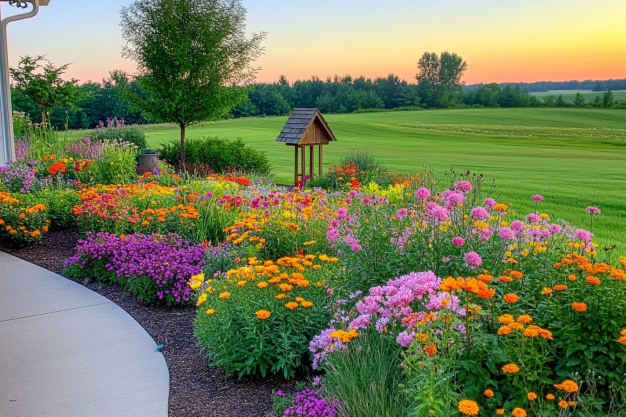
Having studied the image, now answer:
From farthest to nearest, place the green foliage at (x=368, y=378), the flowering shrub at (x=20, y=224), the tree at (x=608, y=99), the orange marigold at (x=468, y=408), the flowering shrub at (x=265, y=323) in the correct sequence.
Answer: the tree at (x=608, y=99)
the flowering shrub at (x=20, y=224)
the flowering shrub at (x=265, y=323)
the green foliage at (x=368, y=378)
the orange marigold at (x=468, y=408)

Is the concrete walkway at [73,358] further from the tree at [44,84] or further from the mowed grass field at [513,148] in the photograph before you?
the tree at [44,84]

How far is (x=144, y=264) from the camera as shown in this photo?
198 inches

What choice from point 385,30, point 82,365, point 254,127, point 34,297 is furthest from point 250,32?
point 254,127

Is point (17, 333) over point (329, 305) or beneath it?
beneath

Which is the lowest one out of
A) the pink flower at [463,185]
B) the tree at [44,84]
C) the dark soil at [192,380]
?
the dark soil at [192,380]

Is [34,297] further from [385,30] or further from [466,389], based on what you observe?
[385,30]

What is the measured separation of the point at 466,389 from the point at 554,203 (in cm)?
1009

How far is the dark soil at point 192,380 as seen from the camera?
320cm

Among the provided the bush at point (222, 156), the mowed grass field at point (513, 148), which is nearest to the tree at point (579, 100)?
the mowed grass field at point (513, 148)

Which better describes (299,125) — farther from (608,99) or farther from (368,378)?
(608,99)

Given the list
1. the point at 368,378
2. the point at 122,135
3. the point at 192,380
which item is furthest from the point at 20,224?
the point at 122,135

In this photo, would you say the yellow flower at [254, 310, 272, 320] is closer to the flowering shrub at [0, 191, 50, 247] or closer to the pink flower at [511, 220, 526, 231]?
the pink flower at [511, 220, 526, 231]

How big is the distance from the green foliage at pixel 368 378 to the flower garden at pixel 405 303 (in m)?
0.01

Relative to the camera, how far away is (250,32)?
15.4m
